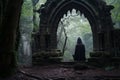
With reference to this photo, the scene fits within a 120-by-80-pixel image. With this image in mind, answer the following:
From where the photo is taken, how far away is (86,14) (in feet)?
51.2

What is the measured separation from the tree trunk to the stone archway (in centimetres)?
852

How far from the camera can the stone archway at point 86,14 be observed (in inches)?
578

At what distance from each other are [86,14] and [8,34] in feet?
33.4

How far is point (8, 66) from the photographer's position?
6801 millimetres

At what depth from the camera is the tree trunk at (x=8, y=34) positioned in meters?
5.88

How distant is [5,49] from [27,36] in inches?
946

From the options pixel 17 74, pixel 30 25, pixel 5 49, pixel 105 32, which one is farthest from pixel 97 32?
pixel 30 25

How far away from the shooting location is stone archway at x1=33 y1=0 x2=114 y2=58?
14.7 m

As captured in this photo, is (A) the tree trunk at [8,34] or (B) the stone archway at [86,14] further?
(B) the stone archway at [86,14]

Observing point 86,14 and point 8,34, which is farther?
point 86,14

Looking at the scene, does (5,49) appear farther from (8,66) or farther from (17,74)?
(17,74)

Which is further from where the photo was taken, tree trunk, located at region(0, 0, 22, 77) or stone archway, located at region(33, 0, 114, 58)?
stone archway, located at region(33, 0, 114, 58)

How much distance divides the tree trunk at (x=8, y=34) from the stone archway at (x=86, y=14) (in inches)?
335

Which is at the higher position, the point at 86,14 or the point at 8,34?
the point at 86,14
